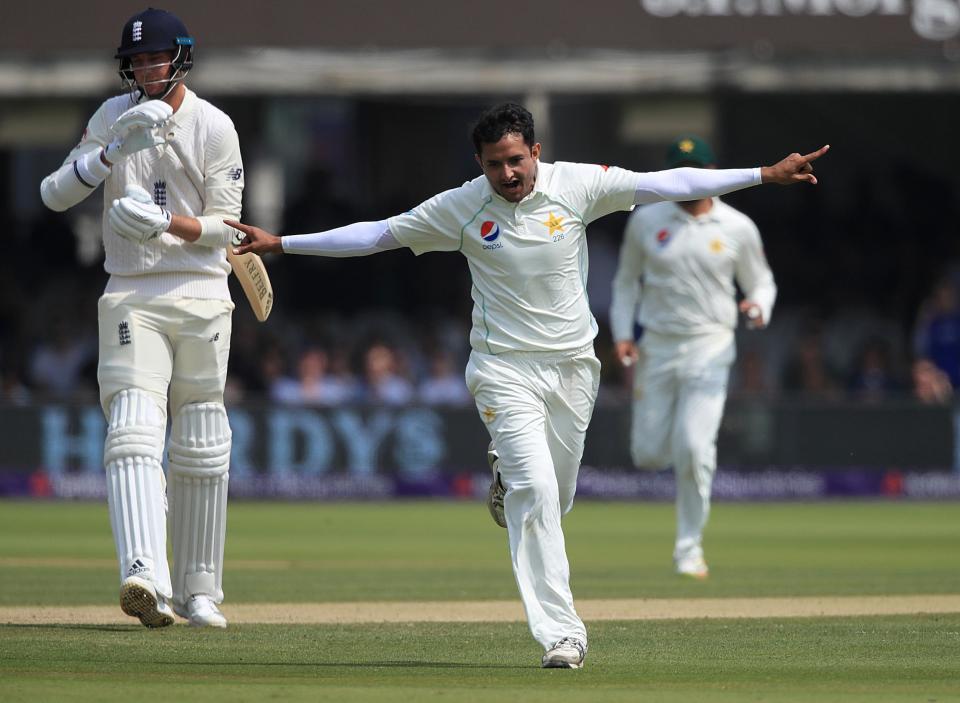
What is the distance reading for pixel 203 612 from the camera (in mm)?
7164

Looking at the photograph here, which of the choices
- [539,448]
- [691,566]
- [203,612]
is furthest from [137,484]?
[691,566]

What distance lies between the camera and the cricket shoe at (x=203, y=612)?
7.16 metres

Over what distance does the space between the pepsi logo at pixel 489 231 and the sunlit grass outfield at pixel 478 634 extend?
4.84 ft

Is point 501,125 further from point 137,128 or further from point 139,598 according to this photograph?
point 139,598

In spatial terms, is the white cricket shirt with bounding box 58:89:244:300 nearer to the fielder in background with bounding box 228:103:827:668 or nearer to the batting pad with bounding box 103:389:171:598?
the batting pad with bounding box 103:389:171:598

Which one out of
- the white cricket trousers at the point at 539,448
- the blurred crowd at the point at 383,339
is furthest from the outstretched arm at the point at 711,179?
the blurred crowd at the point at 383,339

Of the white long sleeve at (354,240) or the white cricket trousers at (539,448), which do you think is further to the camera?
the white long sleeve at (354,240)

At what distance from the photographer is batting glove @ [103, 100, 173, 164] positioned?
668 cm

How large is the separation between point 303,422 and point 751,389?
14.5 ft

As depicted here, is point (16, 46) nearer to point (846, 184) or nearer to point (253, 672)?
point (846, 184)

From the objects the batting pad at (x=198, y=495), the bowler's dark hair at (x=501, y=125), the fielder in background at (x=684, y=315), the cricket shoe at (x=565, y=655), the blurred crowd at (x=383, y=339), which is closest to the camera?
the cricket shoe at (x=565, y=655)

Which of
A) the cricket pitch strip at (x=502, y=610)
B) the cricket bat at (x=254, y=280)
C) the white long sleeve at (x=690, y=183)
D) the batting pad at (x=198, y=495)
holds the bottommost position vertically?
the cricket pitch strip at (x=502, y=610)

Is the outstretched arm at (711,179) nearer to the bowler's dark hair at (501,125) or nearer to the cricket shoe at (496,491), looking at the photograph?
the bowler's dark hair at (501,125)

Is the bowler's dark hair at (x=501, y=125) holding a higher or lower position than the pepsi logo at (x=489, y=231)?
higher
